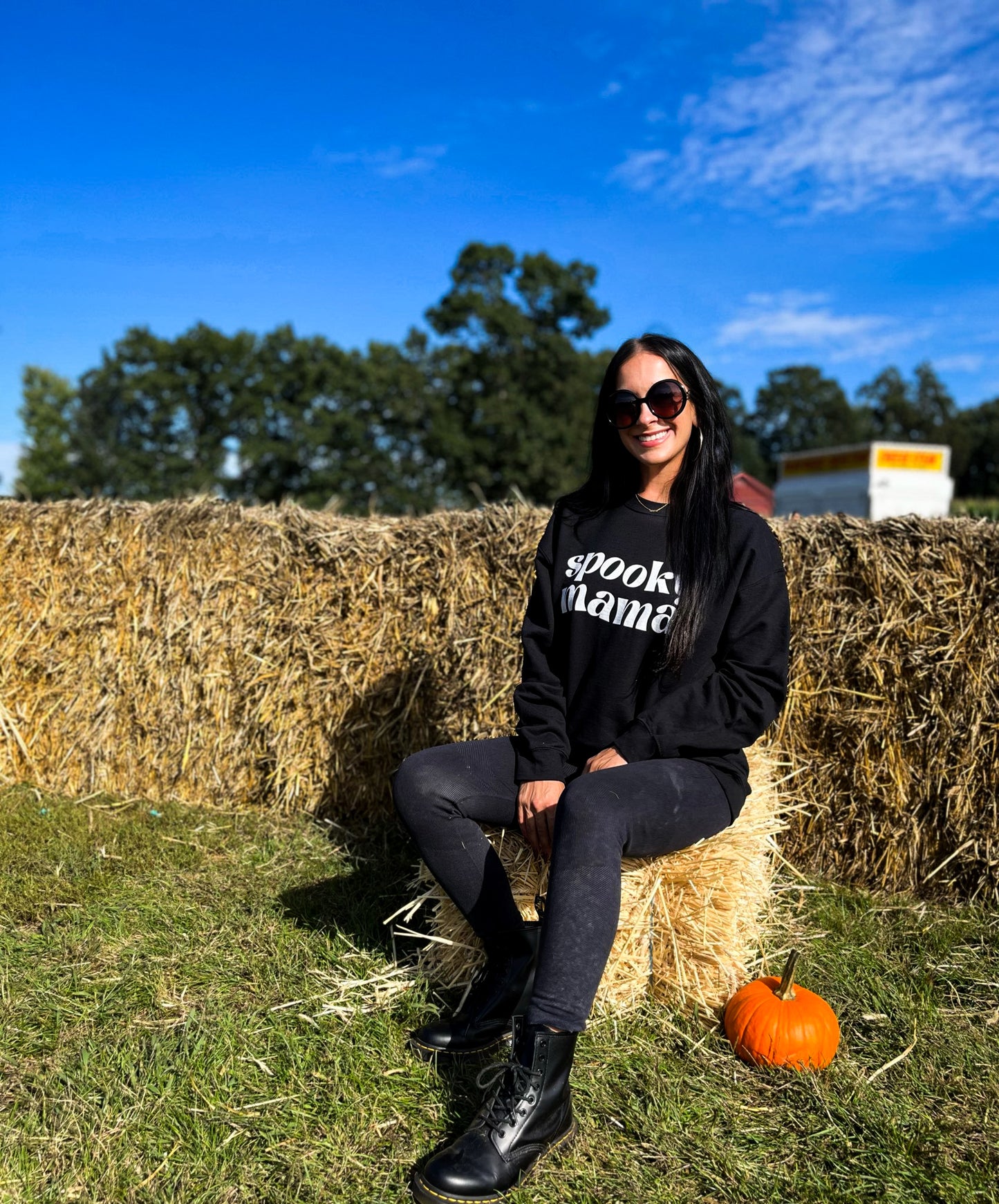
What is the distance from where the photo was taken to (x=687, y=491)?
2.87 meters

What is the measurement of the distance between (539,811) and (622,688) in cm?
43

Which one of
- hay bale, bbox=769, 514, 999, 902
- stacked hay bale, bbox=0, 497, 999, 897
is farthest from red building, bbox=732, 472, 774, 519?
stacked hay bale, bbox=0, 497, 999, 897

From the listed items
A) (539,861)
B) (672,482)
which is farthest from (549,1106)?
(672,482)

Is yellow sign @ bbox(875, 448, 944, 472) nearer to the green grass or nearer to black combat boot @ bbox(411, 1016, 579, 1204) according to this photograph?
the green grass

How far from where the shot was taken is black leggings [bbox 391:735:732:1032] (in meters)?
2.24

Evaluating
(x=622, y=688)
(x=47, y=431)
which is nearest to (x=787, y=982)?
(x=622, y=688)

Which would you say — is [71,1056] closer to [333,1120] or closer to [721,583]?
[333,1120]

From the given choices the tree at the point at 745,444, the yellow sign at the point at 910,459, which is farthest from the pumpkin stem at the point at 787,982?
the tree at the point at 745,444

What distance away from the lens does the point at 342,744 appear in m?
4.77

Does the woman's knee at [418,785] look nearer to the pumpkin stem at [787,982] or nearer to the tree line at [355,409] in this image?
the pumpkin stem at [787,982]

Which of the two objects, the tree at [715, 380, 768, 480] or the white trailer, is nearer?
the white trailer

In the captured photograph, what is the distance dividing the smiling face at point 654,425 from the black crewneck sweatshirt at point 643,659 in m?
0.16

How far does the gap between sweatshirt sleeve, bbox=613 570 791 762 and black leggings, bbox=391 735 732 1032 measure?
0.07m

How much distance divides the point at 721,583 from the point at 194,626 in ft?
10.6
